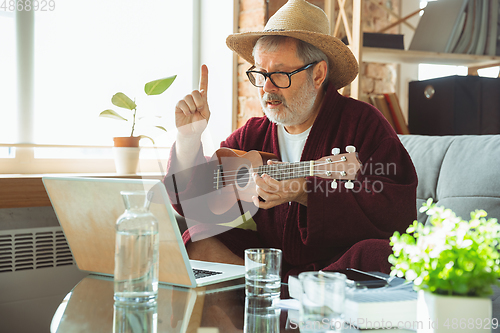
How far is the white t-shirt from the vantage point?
1.71m

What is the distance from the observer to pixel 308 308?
66 centimetres

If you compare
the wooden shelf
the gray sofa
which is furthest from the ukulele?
the wooden shelf

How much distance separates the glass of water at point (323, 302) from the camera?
64 centimetres

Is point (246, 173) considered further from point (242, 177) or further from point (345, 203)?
point (345, 203)

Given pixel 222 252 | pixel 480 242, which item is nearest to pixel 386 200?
pixel 222 252

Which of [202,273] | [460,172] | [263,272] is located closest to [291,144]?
[460,172]

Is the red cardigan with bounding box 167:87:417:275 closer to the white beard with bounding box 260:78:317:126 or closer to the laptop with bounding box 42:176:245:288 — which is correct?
the white beard with bounding box 260:78:317:126

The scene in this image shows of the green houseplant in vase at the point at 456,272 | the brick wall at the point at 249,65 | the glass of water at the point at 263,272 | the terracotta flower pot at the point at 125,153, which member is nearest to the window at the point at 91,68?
the brick wall at the point at 249,65

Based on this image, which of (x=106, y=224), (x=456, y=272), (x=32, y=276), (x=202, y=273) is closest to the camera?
(x=456, y=272)

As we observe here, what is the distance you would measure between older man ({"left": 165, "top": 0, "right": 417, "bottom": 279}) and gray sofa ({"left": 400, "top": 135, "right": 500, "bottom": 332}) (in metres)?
0.22

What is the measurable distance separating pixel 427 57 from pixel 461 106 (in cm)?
31

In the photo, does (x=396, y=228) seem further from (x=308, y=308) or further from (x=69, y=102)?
(x=69, y=102)

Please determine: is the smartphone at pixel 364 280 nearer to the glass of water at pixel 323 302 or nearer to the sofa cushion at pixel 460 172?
the glass of water at pixel 323 302

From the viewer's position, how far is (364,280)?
821 millimetres
